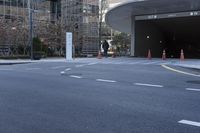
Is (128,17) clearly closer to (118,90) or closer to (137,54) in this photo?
(137,54)

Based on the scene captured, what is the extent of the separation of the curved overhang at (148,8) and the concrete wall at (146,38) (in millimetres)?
1829

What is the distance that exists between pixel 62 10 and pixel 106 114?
6328 centimetres

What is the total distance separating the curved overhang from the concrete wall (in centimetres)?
183

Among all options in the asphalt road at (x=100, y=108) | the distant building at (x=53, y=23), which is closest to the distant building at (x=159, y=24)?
the distant building at (x=53, y=23)

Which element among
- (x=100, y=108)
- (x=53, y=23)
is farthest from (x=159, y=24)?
(x=100, y=108)

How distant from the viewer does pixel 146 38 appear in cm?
4275

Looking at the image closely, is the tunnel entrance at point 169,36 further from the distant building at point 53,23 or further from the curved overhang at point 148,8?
the distant building at point 53,23

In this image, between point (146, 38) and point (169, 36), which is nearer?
point (146, 38)

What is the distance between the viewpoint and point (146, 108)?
780 cm

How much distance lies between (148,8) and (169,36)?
1731 cm

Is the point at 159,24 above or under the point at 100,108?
above

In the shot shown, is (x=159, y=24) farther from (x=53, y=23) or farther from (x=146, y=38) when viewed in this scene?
(x=53, y=23)

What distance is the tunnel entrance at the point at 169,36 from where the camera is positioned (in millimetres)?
41344

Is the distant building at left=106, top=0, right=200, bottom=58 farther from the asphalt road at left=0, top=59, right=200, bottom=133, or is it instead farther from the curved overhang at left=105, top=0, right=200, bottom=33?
the asphalt road at left=0, top=59, right=200, bottom=133
